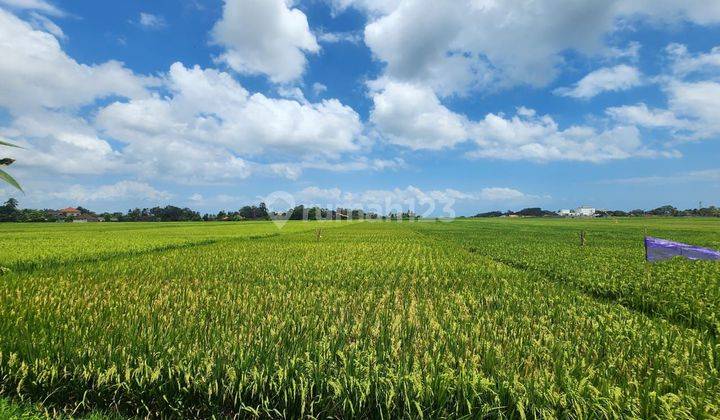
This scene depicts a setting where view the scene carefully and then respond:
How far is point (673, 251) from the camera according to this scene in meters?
11.1

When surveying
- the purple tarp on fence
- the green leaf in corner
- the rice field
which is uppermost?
the green leaf in corner

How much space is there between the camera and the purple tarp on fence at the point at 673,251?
11.0m

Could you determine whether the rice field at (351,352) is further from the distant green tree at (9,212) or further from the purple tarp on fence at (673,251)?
the distant green tree at (9,212)

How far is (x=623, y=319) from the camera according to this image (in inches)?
216

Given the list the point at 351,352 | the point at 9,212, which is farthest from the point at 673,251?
the point at 9,212

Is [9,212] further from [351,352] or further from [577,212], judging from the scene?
[577,212]

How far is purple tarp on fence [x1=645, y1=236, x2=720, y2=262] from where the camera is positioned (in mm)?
11016

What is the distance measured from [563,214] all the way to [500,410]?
201 meters

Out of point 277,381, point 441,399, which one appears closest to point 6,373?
point 277,381

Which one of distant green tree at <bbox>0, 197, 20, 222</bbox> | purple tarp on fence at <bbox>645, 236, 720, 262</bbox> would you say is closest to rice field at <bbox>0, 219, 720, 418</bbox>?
purple tarp on fence at <bbox>645, 236, 720, 262</bbox>

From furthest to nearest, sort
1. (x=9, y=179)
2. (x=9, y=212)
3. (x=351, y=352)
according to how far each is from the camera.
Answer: (x=9, y=212)
(x=351, y=352)
(x=9, y=179)

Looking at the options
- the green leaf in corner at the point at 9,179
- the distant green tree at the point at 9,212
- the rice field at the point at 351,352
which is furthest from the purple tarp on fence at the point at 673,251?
the distant green tree at the point at 9,212

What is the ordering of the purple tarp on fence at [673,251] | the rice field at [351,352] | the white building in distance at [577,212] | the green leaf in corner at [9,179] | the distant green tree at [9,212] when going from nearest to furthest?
the green leaf in corner at [9,179] → the rice field at [351,352] → the purple tarp on fence at [673,251] → the distant green tree at [9,212] → the white building in distance at [577,212]

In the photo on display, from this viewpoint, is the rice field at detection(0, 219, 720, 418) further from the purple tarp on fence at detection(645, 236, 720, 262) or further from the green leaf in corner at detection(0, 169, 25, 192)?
the purple tarp on fence at detection(645, 236, 720, 262)
